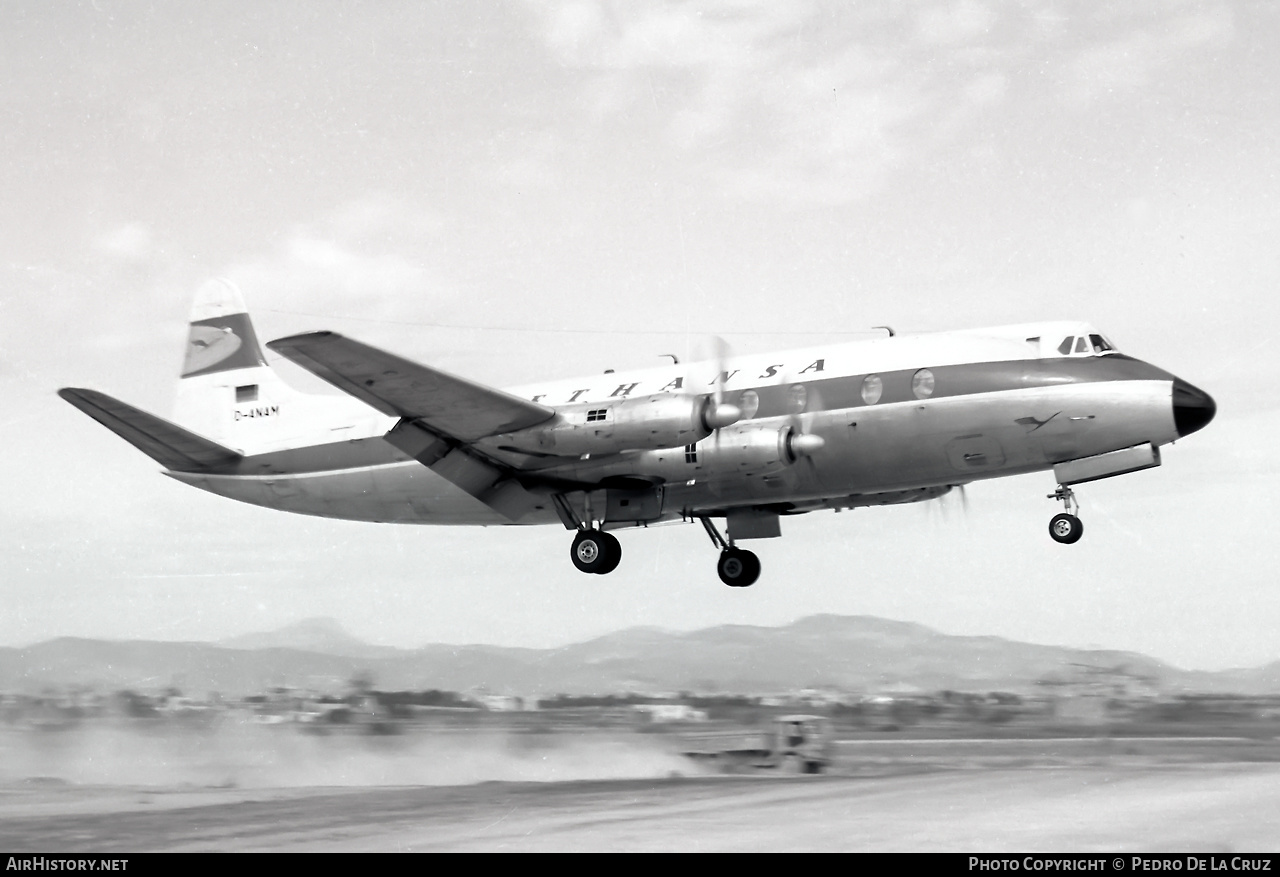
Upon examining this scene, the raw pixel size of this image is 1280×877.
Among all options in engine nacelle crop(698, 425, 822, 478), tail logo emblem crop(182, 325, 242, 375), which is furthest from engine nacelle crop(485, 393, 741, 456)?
tail logo emblem crop(182, 325, 242, 375)

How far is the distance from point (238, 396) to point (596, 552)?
11.3 metres

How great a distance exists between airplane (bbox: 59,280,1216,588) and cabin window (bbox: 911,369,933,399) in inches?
1.6

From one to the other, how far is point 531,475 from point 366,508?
4456 millimetres

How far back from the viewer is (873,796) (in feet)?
86.2

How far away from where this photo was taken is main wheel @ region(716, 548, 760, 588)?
27.3 m

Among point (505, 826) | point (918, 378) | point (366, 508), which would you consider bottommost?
point (505, 826)

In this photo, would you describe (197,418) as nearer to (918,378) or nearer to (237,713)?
(237,713)

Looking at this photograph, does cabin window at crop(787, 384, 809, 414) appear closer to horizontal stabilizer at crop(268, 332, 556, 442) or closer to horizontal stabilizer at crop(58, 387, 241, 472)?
horizontal stabilizer at crop(268, 332, 556, 442)

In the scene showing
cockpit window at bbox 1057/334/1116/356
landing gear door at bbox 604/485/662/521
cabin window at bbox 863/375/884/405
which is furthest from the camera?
landing gear door at bbox 604/485/662/521

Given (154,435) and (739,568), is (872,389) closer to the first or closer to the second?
(739,568)

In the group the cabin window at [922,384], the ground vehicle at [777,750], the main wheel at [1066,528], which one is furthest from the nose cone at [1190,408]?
the ground vehicle at [777,750]

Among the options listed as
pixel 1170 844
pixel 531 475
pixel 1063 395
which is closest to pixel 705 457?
pixel 531 475

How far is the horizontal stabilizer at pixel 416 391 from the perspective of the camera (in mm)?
21156

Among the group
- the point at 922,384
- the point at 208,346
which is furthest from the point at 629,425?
the point at 208,346
